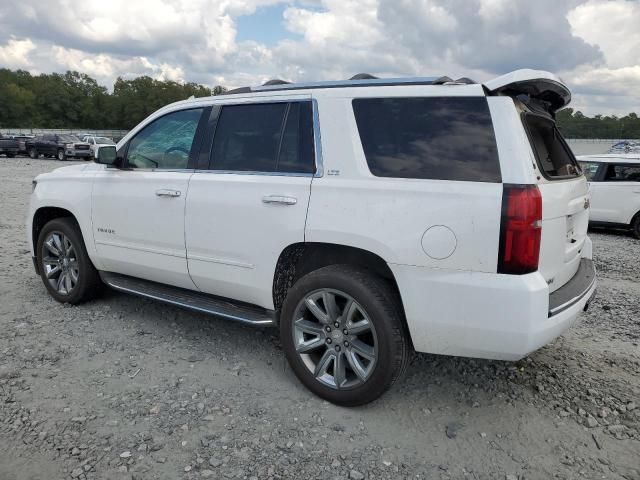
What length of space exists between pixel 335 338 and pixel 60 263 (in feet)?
10.3

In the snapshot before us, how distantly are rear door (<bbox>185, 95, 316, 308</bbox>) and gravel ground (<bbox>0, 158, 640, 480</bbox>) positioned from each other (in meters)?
0.68

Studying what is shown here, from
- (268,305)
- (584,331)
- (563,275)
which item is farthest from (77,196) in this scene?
(584,331)

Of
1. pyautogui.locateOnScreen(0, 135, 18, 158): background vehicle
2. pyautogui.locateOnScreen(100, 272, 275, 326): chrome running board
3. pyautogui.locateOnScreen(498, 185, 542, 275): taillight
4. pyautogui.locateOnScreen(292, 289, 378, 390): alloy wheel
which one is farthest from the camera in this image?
pyautogui.locateOnScreen(0, 135, 18, 158): background vehicle

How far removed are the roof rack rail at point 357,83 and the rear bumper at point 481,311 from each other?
1116 millimetres

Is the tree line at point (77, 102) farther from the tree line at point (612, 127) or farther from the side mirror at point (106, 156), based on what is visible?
the side mirror at point (106, 156)

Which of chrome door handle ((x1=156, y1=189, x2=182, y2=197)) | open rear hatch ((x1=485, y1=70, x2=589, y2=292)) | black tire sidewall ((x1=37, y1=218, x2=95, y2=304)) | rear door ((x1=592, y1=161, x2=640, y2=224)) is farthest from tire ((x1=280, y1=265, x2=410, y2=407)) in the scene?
rear door ((x1=592, y1=161, x2=640, y2=224))

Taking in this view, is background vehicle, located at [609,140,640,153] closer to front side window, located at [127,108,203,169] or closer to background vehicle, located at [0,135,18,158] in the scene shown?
front side window, located at [127,108,203,169]

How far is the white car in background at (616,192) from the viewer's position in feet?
33.5

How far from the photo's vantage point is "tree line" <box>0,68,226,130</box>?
100688mm

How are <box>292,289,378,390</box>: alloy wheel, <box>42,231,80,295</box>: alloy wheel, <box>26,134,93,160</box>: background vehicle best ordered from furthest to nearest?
<box>26,134,93,160</box>: background vehicle, <box>42,231,80,295</box>: alloy wheel, <box>292,289,378,390</box>: alloy wheel

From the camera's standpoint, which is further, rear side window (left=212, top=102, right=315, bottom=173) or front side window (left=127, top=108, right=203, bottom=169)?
front side window (left=127, top=108, right=203, bottom=169)

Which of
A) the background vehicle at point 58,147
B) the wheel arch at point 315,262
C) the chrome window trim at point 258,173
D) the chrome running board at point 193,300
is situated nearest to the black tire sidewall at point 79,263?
the chrome running board at point 193,300

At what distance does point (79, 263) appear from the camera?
482cm

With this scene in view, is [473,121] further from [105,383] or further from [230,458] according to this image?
[105,383]
